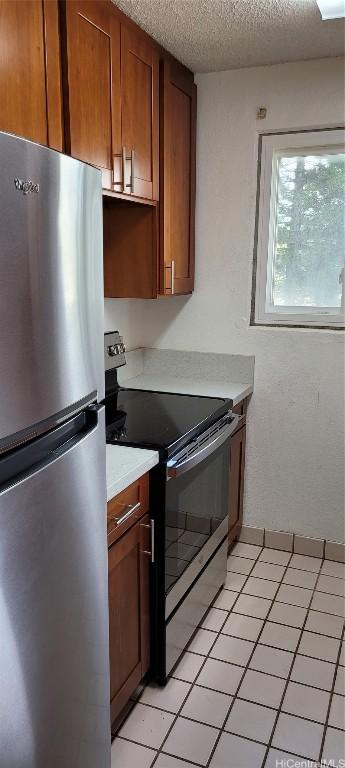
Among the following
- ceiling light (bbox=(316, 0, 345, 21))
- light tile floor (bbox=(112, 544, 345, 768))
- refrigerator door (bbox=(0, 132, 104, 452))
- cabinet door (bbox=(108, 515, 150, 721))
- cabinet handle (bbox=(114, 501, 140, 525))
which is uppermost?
ceiling light (bbox=(316, 0, 345, 21))

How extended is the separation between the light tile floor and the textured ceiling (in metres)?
2.27

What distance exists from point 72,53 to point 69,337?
3.33 ft

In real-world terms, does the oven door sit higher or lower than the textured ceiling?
lower

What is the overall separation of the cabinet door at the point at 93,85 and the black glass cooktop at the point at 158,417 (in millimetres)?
817

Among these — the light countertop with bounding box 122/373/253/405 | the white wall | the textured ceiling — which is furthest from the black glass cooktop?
the textured ceiling

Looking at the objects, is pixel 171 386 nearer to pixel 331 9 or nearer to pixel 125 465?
pixel 125 465

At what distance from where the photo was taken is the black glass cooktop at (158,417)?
183cm

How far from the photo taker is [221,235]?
8.94ft

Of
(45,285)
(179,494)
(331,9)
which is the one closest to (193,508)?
(179,494)

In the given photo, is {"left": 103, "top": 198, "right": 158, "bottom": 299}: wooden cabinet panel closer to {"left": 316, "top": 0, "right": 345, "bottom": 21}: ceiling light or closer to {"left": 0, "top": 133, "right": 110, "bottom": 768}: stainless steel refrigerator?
{"left": 316, "top": 0, "right": 345, "bottom": 21}: ceiling light

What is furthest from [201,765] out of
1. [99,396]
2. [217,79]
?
[217,79]

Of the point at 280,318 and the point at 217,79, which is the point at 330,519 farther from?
the point at 217,79

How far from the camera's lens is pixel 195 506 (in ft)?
6.82

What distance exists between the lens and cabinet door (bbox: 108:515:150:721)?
158 cm
